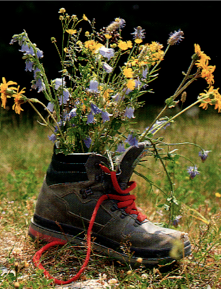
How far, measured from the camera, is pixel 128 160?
4.98 feet

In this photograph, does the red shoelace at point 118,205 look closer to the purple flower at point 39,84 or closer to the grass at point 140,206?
the grass at point 140,206

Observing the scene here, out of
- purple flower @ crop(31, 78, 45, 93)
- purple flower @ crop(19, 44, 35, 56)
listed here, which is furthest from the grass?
purple flower @ crop(19, 44, 35, 56)

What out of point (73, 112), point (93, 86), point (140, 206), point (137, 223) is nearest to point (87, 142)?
point (73, 112)

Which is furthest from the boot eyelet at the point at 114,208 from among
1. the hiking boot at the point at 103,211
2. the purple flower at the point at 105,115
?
the purple flower at the point at 105,115

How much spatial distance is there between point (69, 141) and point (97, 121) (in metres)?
0.17

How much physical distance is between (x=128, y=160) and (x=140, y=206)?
921 millimetres

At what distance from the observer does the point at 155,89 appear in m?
6.80

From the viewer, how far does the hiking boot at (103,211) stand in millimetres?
1474

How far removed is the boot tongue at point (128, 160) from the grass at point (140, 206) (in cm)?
12

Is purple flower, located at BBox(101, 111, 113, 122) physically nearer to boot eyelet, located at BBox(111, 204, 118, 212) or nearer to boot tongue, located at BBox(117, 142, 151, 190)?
boot tongue, located at BBox(117, 142, 151, 190)

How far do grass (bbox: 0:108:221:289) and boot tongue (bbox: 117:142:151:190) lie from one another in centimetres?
12

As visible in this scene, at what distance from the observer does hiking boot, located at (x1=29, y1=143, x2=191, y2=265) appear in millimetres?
1474

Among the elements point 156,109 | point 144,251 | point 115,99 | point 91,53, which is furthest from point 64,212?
point 156,109

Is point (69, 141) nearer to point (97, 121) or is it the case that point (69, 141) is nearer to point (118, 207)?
point (97, 121)
